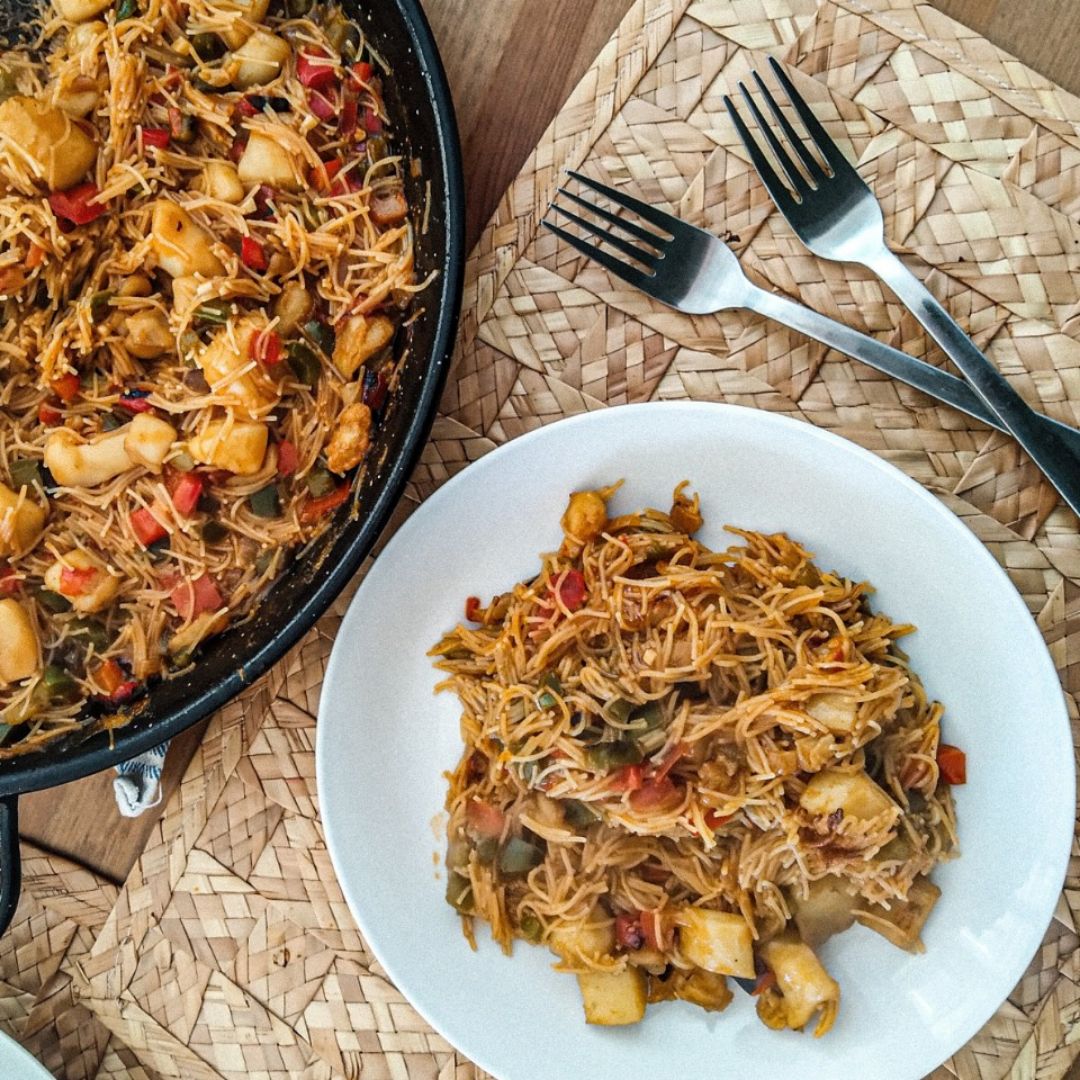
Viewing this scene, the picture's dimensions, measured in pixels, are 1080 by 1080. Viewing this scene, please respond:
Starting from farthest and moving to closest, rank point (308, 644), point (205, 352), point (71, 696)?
point (308, 644), point (71, 696), point (205, 352)

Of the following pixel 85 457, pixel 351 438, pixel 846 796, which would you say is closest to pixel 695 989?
pixel 846 796

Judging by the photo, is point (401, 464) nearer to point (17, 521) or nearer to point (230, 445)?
point (230, 445)

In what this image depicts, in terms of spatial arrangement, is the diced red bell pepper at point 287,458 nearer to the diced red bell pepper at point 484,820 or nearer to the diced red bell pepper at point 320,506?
the diced red bell pepper at point 320,506

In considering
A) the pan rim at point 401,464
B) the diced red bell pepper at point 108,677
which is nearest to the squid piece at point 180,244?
the pan rim at point 401,464

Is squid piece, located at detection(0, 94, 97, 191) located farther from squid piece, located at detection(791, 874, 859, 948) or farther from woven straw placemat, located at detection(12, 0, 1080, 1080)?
squid piece, located at detection(791, 874, 859, 948)

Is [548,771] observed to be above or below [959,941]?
below

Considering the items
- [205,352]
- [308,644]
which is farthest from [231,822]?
[205,352]

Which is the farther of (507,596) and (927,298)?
(507,596)

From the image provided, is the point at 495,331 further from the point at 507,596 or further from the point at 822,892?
the point at 822,892
